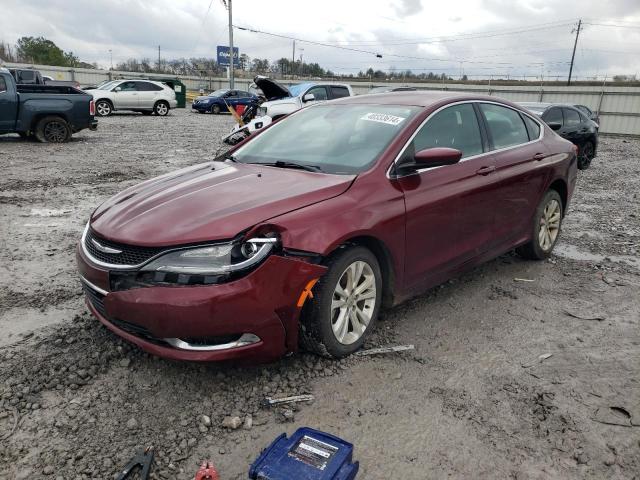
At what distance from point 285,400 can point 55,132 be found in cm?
1254

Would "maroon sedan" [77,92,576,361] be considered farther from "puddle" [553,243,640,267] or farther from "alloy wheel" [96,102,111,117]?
"alloy wheel" [96,102,111,117]

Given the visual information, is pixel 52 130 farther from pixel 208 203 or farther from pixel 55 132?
pixel 208 203

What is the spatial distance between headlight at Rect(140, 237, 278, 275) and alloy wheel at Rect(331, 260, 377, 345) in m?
0.60

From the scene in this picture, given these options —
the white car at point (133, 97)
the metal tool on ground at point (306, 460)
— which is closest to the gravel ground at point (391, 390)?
the metal tool on ground at point (306, 460)

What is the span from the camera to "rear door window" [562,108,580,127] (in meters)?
11.8

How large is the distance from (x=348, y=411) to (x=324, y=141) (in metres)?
1.92

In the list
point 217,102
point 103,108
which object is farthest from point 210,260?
point 217,102

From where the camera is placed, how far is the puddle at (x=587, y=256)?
5380 millimetres

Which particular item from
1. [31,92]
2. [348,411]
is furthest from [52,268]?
[31,92]

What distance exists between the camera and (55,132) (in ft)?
42.7

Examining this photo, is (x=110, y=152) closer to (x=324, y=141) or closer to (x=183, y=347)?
(x=324, y=141)

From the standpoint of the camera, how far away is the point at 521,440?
8.35ft

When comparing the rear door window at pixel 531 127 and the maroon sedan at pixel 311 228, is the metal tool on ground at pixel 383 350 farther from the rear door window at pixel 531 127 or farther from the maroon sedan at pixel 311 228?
the rear door window at pixel 531 127

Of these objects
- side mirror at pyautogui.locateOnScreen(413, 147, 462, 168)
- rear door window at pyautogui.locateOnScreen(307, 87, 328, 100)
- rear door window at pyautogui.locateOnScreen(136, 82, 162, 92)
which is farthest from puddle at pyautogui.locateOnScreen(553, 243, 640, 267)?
rear door window at pyautogui.locateOnScreen(136, 82, 162, 92)
